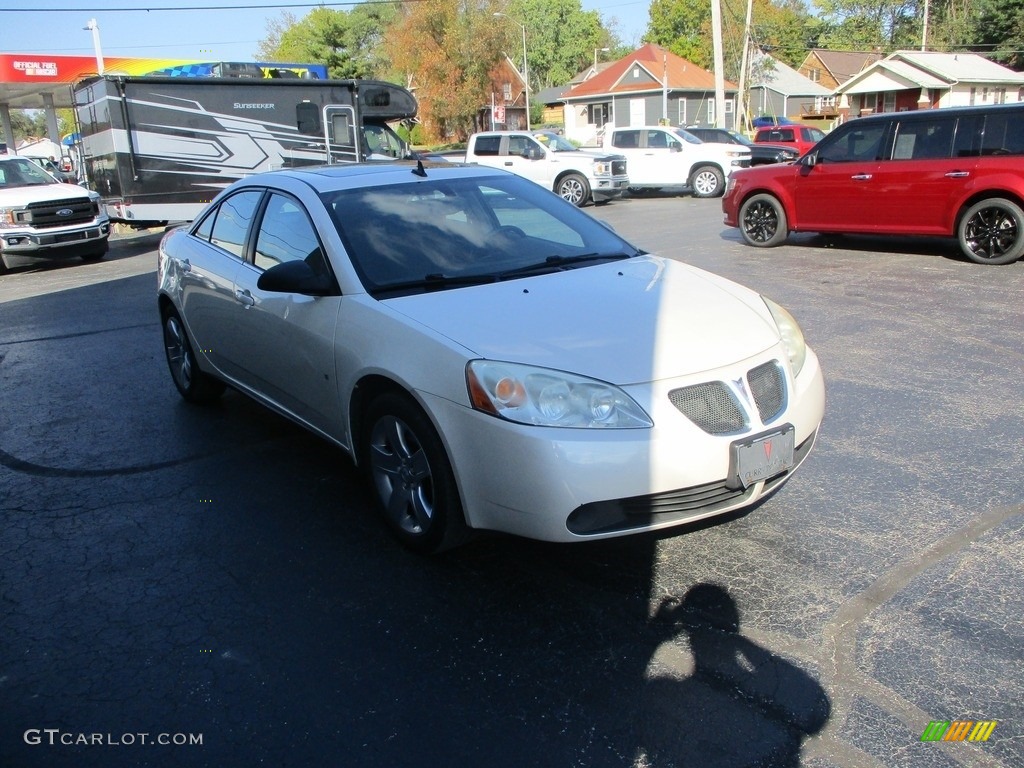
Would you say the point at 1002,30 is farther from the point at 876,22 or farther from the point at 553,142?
the point at 553,142

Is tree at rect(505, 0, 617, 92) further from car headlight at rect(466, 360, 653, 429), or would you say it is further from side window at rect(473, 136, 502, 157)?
car headlight at rect(466, 360, 653, 429)

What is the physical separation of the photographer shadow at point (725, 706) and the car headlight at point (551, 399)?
79cm

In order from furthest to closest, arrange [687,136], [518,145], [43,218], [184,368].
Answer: [687,136] < [518,145] < [43,218] < [184,368]

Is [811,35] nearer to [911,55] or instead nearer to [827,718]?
[911,55]

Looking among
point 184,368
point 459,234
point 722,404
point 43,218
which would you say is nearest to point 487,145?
point 43,218

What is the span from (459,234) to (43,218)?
12733 mm

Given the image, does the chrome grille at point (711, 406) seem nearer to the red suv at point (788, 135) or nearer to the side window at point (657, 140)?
the side window at point (657, 140)

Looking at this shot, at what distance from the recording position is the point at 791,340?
410cm

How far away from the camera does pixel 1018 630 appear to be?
10.3 feet

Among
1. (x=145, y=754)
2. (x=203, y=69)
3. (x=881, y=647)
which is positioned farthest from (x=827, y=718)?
(x=203, y=69)

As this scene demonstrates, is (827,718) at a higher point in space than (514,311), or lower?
lower

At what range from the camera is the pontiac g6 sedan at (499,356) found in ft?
10.8

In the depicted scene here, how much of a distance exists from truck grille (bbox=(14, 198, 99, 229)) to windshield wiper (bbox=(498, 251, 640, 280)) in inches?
511

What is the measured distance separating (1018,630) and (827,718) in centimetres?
91
